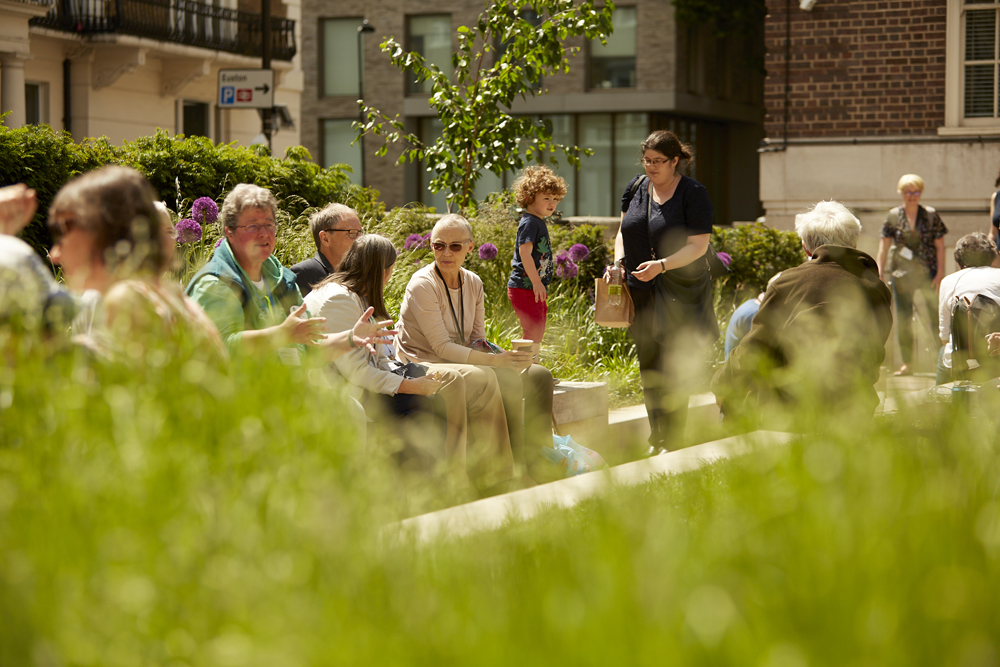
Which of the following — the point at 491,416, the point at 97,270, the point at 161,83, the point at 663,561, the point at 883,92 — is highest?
the point at 161,83

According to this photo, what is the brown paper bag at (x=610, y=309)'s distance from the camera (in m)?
5.93

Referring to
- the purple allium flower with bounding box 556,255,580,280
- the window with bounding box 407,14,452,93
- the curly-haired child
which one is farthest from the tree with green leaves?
the window with bounding box 407,14,452,93

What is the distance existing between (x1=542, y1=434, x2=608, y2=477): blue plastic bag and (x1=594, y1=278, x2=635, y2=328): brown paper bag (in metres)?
0.74

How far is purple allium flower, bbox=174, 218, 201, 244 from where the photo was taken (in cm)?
635

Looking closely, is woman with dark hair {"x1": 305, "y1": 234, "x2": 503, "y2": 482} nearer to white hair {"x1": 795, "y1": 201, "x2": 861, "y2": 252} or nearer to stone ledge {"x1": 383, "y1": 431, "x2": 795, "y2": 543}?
stone ledge {"x1": 383, "y1": 431, "x2": 795, "y2": 543}

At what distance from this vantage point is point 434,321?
17.5 ft

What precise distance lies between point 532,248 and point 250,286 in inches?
113

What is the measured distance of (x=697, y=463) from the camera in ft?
11.0

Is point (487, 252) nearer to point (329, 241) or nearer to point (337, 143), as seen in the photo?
point (329, 241)

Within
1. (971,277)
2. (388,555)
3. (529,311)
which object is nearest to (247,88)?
(529,311)

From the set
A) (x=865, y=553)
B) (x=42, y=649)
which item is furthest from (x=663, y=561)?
(x=42, y=649)

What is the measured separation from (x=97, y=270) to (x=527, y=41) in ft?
23.1

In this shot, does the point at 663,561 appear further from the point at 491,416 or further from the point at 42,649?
the point at 491,416

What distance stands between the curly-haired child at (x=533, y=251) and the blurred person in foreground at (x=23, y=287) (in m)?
4.10
